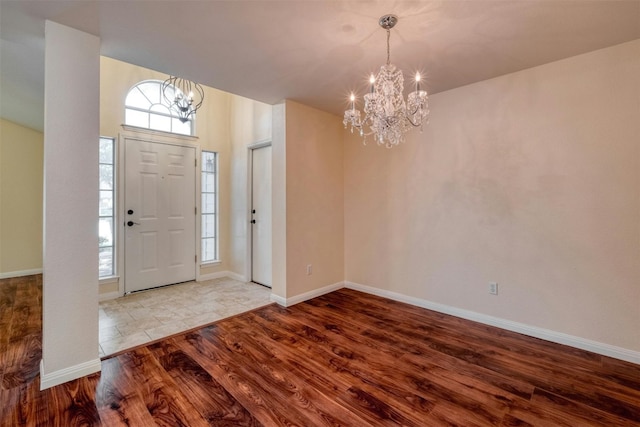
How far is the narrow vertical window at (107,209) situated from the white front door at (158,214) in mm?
173

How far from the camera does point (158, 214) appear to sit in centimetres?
405

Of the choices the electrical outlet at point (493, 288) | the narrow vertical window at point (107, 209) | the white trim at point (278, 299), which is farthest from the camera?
the narrow vertical window at point (107, 209)

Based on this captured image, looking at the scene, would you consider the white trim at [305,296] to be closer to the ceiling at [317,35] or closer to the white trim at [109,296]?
the white trim at [109,296]

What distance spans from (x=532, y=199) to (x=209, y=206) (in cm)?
421

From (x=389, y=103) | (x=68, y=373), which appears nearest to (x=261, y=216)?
(x=68, y=373)

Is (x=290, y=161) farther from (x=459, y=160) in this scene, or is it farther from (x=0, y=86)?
(x=0, y=86)

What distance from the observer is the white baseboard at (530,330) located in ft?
7.34

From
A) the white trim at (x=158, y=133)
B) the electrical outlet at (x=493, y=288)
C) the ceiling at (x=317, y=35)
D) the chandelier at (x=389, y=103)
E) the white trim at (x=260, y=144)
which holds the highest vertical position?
the ceiling at (x=317, y=35)

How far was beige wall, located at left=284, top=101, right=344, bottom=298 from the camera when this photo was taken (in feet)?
11.4

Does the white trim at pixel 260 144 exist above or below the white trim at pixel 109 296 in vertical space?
above

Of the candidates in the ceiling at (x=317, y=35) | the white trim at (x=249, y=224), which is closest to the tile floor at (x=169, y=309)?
the white trim at (x=249, y=224)

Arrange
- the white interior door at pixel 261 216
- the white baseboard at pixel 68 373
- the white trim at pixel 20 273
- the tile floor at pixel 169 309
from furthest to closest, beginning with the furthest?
the white trim at pixel 20 273 → the white interior door at pixel 261 216 → the tile floor at pixel 169 309 → the white baseboard at pixel 68 373

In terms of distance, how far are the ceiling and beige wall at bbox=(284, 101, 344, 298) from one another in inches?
32.6

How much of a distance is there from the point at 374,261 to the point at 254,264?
180 cm
